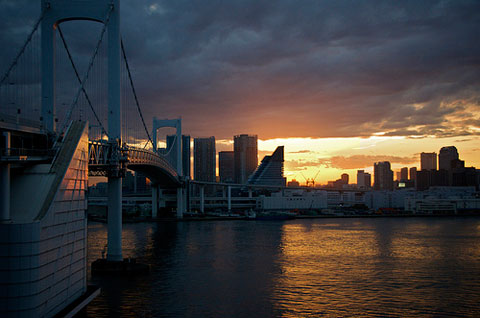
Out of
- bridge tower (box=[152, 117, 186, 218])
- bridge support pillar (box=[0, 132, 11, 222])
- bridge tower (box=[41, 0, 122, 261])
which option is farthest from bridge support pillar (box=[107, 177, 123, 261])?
bridge tower (box=[152, 117, 186, 218])

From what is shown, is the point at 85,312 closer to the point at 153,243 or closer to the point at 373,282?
the point at 373,282

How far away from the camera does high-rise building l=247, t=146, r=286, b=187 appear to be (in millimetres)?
89750

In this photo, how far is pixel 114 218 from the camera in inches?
572

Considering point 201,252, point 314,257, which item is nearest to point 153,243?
point 201,252

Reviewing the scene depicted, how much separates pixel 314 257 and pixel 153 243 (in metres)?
9.39

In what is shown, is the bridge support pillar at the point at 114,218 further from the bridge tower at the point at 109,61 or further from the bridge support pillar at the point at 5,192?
the bridge support pillar at the point at 5,192

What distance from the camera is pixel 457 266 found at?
17297 millimetres

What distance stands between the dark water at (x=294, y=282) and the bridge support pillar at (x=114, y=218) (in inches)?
47.7

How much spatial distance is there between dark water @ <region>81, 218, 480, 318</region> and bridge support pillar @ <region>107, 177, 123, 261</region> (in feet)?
3.98

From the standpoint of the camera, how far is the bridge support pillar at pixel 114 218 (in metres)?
14.5

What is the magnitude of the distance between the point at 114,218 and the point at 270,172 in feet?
252

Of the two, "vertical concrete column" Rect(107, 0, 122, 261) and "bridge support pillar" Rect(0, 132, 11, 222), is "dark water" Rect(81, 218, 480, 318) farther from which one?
"bridge support pillar" Rect(0, 132, 11, 222)

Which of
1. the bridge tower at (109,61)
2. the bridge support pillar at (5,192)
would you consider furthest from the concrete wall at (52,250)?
the bridge tower at (109,61)

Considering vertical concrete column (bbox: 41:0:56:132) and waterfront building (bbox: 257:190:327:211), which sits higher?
vertical concrete column (bbox: 41:0:56:132)
